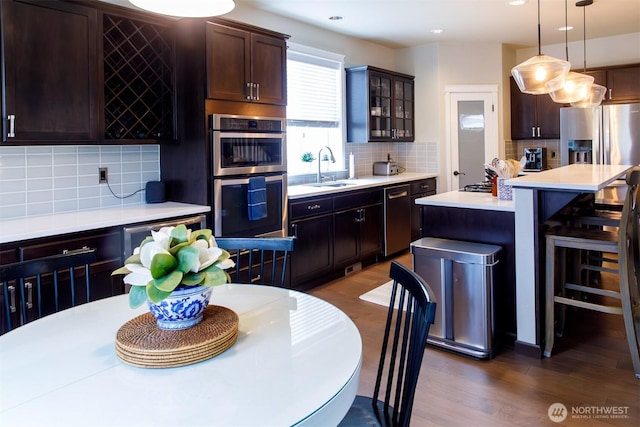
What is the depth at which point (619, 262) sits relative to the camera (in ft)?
8.55

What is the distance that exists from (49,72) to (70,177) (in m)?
0.73

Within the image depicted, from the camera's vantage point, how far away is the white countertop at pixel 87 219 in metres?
2.41


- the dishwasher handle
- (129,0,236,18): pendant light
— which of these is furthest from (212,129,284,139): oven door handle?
the dishwasher handle

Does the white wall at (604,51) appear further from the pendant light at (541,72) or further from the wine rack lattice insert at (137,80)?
the wine rack lattice insert at (137,80)

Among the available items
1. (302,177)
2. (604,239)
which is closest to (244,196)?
(302,177)

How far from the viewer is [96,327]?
1.43m

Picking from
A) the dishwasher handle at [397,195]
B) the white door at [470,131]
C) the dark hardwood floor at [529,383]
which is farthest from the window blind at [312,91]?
the dark hardwood floor at [529,383]

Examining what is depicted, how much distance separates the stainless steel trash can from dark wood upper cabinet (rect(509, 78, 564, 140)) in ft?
13.7

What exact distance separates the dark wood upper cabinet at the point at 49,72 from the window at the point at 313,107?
2294mm

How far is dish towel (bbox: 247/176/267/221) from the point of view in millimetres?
3525

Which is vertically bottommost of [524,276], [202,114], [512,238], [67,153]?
[524,276]

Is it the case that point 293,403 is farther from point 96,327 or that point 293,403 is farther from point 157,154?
point 157,154

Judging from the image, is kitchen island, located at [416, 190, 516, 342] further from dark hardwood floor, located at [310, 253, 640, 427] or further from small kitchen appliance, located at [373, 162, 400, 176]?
small kitchen appliance, located at [373, 162, 400, 176]

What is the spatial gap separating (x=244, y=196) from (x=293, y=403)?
2682mm
